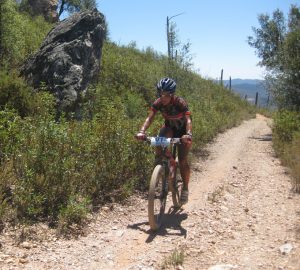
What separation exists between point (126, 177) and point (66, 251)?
2.81 metres

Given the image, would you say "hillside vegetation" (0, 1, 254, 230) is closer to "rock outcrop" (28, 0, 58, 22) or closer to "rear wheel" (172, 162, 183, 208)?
"rear wheel" (172, 162, 183, 208)

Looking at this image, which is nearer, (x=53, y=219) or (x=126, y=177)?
(x=53, y=219)

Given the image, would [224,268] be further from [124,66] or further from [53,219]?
[124,66]

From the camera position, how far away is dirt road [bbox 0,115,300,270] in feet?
16.7

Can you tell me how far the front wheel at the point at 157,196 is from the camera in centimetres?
594

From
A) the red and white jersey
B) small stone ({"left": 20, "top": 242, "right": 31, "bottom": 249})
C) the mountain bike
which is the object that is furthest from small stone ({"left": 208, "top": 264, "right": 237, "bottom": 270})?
the red and white jersey

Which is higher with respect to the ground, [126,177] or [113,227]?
[126,177]

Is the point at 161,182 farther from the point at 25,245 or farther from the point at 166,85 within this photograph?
the point at 25,245

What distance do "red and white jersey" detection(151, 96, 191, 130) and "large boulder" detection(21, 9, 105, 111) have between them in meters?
4.63

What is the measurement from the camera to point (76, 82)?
37.9 ft

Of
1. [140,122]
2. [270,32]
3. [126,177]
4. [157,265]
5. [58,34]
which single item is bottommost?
[157,265]

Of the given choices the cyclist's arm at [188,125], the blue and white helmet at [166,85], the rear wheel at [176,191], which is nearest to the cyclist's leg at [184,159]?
the rear wheel at [176,191]

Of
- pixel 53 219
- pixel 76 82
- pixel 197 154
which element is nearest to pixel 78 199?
pixel 53 219

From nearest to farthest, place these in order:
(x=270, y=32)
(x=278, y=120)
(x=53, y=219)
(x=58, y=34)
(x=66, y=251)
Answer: (x=66, y=251), (x=53, y=219), (x=58, y=34), (x=278, y=120), (x=270, y=32)
